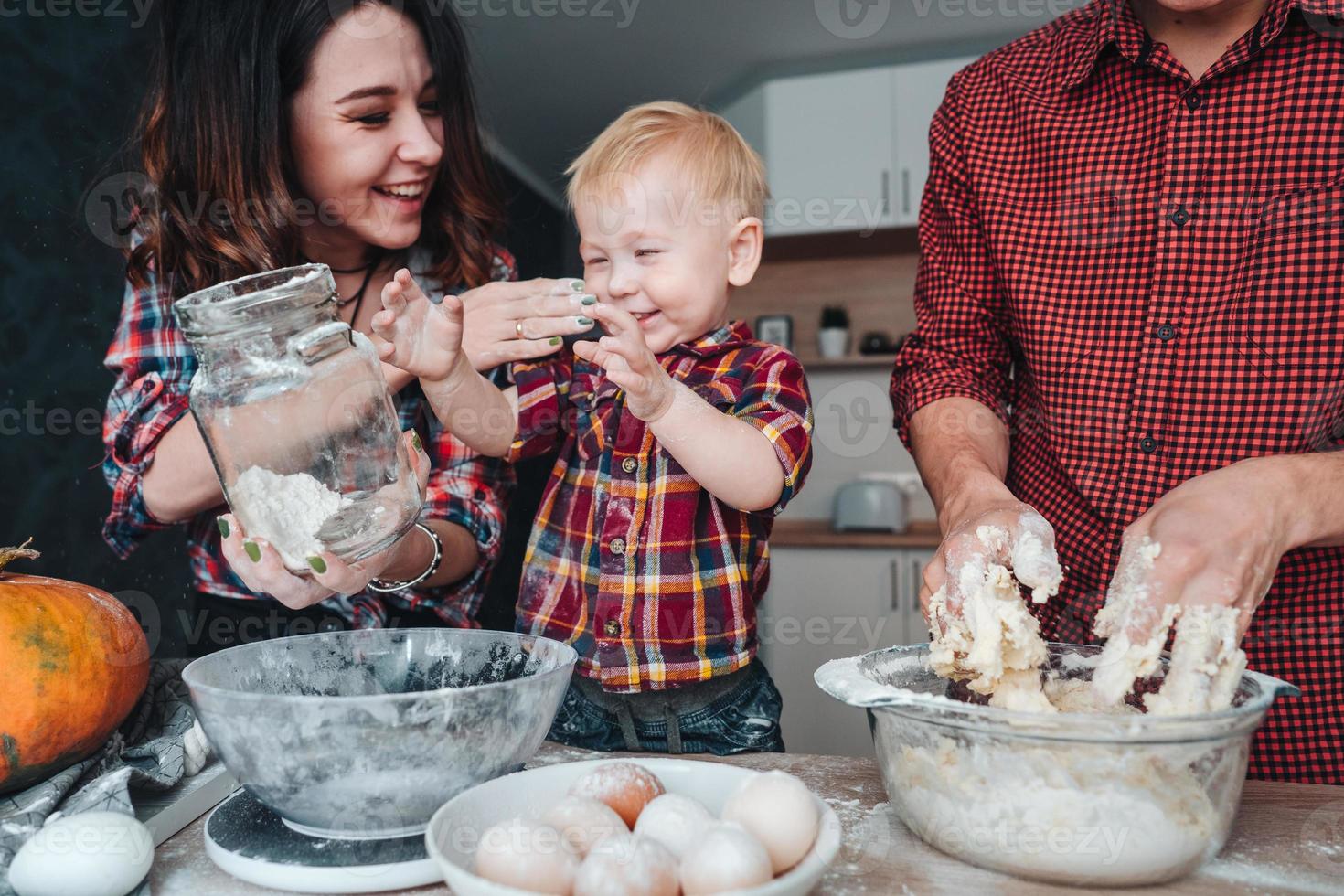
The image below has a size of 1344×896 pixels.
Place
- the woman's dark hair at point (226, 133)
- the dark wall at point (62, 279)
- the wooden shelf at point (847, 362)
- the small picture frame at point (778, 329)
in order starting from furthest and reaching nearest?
1. the small picture frame at point (778, 329)
2. the wooden shelf at point (847, 362)
3. the dark wall at point (62, 279)
4. the woman's dark hair at point (226, 133)

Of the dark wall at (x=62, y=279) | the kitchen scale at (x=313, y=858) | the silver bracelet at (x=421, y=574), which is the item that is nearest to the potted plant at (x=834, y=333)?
the dark wall at (x=62, y=279)

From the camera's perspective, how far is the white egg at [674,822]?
0.62 metres

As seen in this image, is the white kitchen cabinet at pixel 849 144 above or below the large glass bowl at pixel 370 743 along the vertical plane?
above

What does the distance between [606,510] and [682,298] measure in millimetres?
269

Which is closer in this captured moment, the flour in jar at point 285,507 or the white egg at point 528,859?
the white egg at point 528,859

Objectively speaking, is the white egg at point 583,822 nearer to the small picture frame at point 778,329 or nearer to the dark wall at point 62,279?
the dark wall at point 62,279

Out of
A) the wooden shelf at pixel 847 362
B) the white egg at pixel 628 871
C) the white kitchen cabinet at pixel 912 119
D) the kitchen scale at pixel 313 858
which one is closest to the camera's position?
the white egg at pixel 628 871

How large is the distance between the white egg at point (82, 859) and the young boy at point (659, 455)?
53 centimetres

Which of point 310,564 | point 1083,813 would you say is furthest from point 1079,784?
point 310,564

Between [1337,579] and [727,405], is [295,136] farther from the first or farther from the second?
[1337,579]

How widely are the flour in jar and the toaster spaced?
119 inches

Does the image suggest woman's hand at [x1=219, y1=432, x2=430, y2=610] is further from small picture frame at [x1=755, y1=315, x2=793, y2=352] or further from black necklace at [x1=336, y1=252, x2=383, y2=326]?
small picture frame at [x1=755, y1=315, x2=793, y2=352]

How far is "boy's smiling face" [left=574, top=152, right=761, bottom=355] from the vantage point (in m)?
1.15

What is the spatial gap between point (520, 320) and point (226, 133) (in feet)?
1.46
